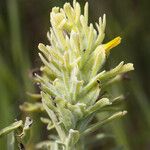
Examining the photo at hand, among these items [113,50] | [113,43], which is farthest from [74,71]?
[113,50]

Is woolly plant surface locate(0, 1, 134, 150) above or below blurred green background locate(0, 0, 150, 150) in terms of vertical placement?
below

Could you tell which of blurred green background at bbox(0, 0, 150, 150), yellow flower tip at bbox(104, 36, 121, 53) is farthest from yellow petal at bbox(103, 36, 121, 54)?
blurred green background at bbox(0, 0, 150, 150)

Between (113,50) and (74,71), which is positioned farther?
(113,50)

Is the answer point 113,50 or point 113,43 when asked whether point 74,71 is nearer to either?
point 113,43

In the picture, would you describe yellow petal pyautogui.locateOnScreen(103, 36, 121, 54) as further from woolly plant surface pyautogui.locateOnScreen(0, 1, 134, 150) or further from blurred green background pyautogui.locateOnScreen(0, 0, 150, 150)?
blurred green background pyautogui.locateOnScreen(0, 0, 150, 150)

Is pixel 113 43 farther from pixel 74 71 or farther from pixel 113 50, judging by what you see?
pixel 113 50

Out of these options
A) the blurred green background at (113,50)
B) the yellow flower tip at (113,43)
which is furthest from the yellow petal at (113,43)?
the blurred green background at (113,50)

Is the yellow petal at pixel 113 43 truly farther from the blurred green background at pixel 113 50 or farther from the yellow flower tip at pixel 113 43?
the blurred green background at pixel 113 50

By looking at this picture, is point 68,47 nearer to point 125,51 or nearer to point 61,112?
point 61,112

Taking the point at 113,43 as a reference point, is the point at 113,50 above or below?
above
